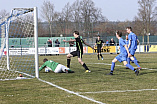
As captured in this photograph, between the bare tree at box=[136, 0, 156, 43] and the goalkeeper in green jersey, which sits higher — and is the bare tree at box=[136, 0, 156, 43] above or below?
above

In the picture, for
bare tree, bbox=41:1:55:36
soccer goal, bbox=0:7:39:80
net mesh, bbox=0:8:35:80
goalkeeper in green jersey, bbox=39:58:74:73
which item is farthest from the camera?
bare tree, bbox=41:1:55:36

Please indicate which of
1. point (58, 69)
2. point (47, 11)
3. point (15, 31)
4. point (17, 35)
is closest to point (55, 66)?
point (58, 69)

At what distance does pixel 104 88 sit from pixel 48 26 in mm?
40344

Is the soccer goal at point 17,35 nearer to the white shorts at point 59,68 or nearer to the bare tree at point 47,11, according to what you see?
the white shorts at point 59,68

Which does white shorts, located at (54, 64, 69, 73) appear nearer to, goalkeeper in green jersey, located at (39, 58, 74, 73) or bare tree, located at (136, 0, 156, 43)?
goalkeeper in green jersey, located at (39, 58, 74, 73)

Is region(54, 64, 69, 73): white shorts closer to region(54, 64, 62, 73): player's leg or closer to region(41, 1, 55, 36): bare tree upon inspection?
region(54, 64, 62, 73): player's leg

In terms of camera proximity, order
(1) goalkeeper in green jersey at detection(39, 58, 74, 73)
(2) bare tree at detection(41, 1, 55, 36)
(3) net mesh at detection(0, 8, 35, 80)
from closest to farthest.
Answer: (3) net mesh at detection(0, 8, 35, 80)
(1) goalkeeper in green jersey at detection(39, 58, 74, 73)
(2) bare tree at detection(41, 1, 55, 36)

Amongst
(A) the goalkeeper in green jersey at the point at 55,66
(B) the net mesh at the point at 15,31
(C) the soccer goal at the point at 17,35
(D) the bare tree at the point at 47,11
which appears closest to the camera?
(C) the soccer goal at the point at 17,35

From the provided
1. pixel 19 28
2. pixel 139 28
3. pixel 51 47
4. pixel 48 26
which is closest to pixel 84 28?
pixel 48 26

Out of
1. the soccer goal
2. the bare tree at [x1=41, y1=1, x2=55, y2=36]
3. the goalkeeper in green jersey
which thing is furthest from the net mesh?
the bare tree at [x1=41, y1=1, x2=55, y2=36]

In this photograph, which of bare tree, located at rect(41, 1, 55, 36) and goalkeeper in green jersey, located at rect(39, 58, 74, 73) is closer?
goalkeeper in green jersey, located at rect(39, 58, 74, 73)

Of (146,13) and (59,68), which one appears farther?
(146,13)

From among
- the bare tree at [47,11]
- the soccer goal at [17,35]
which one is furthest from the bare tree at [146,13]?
the soccer goal at [17,35]

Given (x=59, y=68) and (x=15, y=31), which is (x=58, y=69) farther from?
(x=15, y=31)
